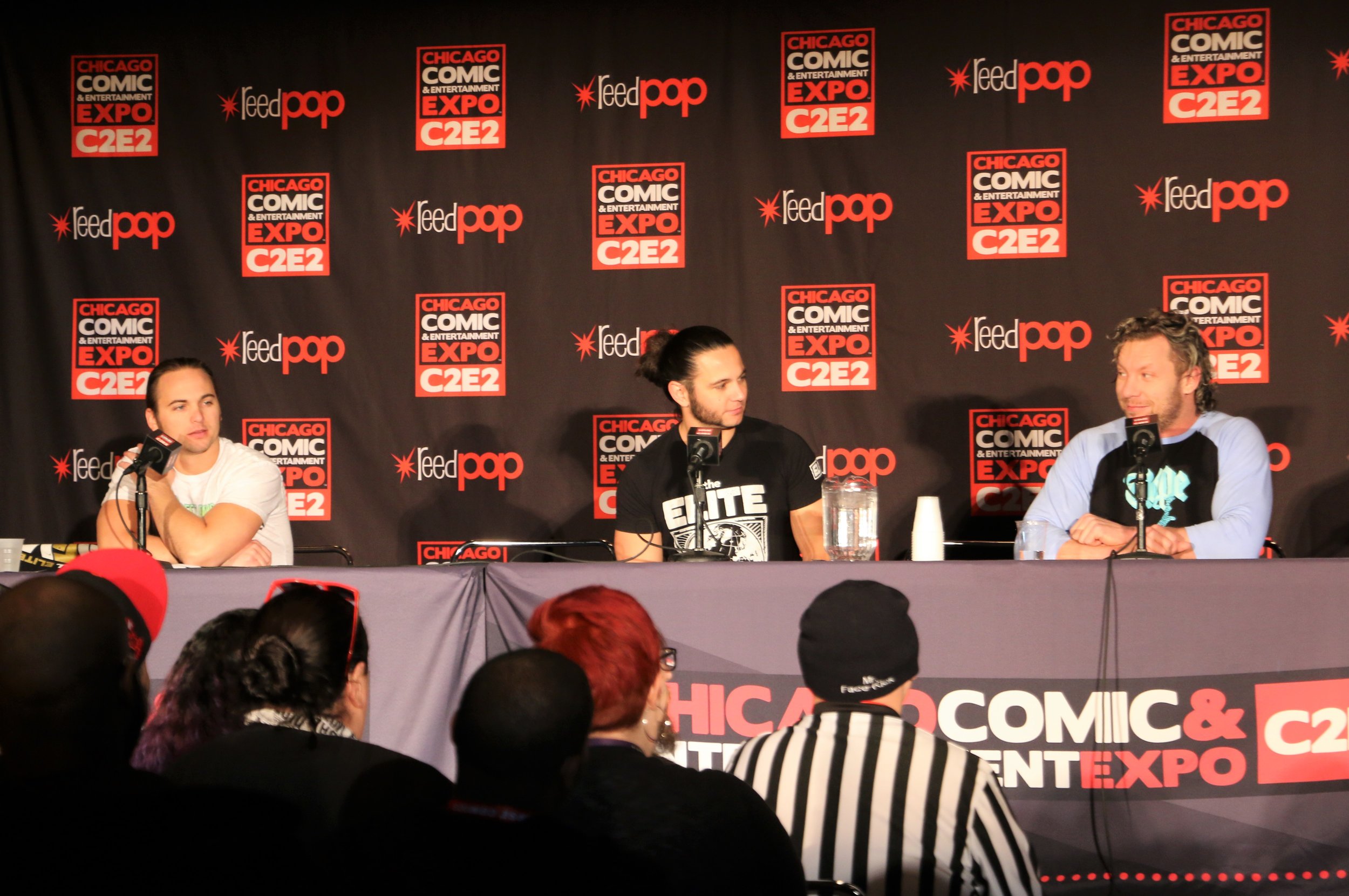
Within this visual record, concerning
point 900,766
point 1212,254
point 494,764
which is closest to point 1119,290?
point 1212,254

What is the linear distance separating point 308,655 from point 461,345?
10.5 feet

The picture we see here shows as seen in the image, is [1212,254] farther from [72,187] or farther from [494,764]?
[72,187]

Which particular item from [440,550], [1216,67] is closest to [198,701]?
[440,550]

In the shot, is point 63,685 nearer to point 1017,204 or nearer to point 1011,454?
point 1011,454

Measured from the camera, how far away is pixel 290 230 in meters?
4.86

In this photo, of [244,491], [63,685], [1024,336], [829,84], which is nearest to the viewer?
[63,685]

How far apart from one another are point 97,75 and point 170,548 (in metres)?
2.62

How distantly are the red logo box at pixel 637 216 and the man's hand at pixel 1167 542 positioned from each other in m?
2.33

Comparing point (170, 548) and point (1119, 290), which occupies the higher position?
point (1119, 290)

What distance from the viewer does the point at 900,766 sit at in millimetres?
1651

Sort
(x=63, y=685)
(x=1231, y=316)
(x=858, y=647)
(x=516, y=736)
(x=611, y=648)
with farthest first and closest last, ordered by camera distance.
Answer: (x=1231, y=316)
(x=858, y=647)
(x=611, y=648)
(x=63, y=685)
(x=516, y=736)

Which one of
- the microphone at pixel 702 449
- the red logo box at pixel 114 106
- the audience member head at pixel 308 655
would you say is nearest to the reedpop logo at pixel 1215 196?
the microphone at pixel 702 449

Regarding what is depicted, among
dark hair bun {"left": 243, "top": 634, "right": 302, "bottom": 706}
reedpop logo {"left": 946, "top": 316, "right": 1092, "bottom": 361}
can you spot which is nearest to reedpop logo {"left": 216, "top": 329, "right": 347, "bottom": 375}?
reedpop logo {"left": 946, "top": 316, "right": 1092, "bottom": 361}

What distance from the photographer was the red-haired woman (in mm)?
1327
